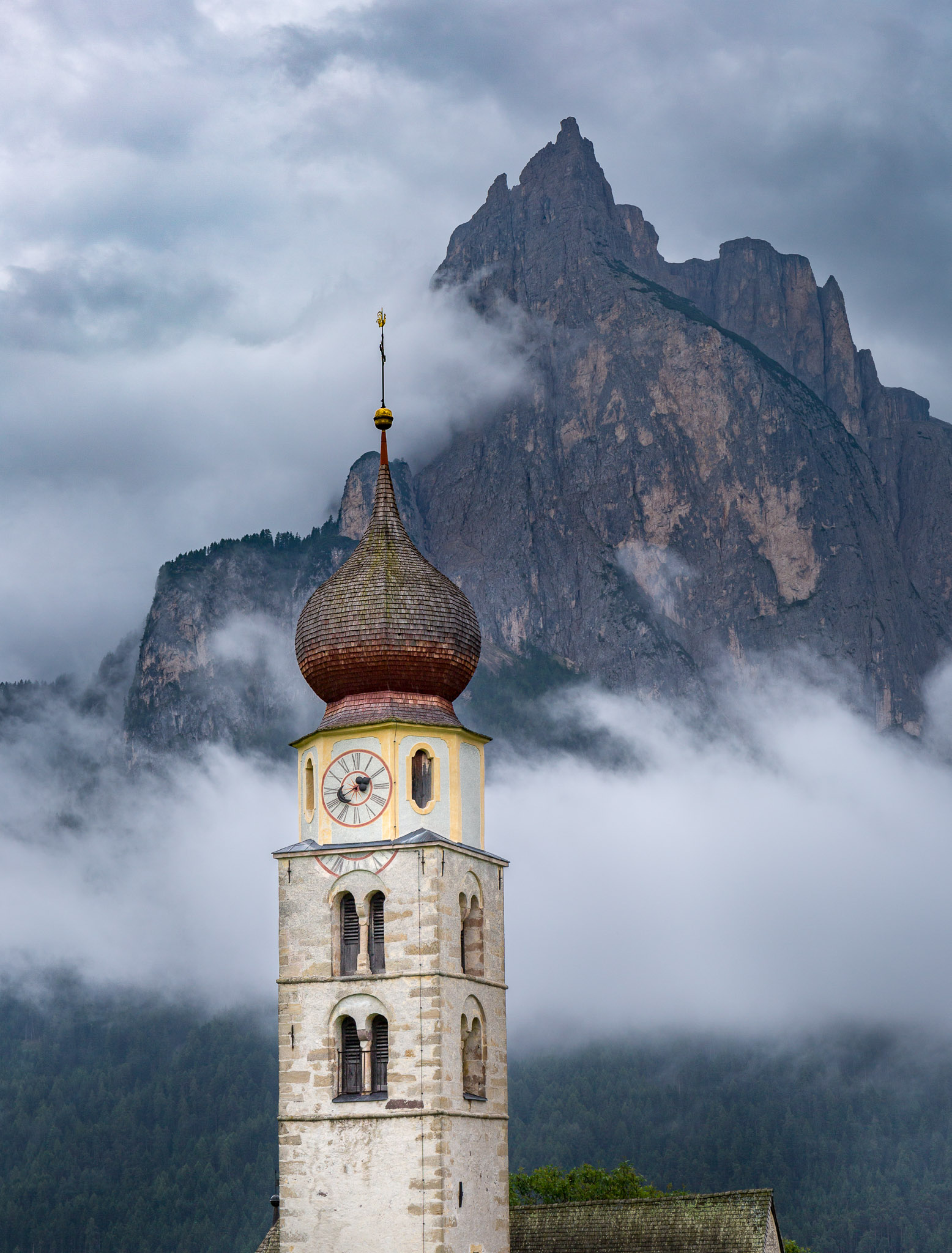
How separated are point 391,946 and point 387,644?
7.05 m

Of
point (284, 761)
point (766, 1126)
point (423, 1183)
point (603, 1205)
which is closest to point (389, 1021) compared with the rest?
point (423, 1183)

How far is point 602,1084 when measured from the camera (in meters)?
170

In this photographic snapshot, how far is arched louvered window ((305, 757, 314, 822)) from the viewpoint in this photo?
4553 centimetres

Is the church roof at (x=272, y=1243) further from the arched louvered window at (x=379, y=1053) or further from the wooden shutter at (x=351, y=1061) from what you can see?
the arched louvered window at (x=379, y=1053)

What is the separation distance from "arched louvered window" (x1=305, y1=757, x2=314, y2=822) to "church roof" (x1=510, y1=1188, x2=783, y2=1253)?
11.0 metres

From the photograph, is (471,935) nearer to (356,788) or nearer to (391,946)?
(391,946)

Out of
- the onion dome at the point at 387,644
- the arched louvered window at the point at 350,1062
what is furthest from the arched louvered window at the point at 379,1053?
the onion dome at the point at 387,644

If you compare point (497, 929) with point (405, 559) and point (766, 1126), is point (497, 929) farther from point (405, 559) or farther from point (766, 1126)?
point (766, 1126)

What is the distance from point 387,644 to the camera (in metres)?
45.6

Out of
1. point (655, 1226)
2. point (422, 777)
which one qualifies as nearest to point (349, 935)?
point (422, 777)

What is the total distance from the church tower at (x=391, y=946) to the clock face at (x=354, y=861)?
0.03m

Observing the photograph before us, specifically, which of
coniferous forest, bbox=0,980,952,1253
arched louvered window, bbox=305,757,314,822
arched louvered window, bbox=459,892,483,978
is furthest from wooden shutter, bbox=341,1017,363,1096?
coniferous forest, bbox=0,980,952,1253

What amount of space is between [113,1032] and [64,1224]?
4173 centimetres

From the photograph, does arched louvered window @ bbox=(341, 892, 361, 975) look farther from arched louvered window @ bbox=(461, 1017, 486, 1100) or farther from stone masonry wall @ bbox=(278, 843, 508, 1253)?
arched louvered window @ bbox=(461, 1017, 486, 1100)
